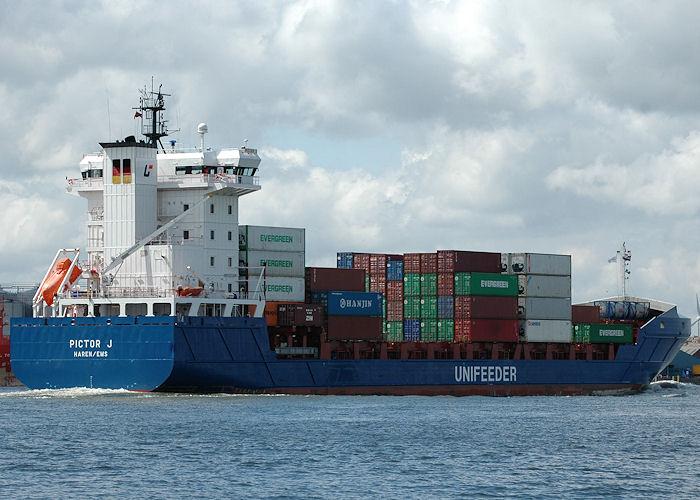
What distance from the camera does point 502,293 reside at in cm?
6725

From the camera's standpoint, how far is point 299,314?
59.6 metres

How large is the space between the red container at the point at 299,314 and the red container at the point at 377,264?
8.44 metres

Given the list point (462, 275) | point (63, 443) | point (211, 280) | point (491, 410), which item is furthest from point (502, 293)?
point (63, 443)

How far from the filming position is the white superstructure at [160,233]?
187ft

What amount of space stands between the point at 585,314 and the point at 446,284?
11455 millimetres

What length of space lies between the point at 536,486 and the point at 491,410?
2332 centimetres

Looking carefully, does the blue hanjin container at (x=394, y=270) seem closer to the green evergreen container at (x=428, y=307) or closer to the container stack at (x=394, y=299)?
the container stack at (x=394, y=299)

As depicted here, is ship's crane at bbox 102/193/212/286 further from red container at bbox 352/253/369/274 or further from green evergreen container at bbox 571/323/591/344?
green evergreen container at bbox 571/323/591/344

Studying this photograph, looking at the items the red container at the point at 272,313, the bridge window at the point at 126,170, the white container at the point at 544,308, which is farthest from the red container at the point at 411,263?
the bridge window at the point at 126,170

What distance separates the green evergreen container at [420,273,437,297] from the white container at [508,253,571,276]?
4702 millimetres

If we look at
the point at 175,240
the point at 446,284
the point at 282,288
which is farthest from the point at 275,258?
the point at 446,284

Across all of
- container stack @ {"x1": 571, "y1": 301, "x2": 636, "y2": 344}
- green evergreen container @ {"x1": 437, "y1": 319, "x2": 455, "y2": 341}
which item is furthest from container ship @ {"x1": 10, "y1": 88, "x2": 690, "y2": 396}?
container stack @ {"x1": 571, "y1": 301, "x2": 636, "y2": 344}

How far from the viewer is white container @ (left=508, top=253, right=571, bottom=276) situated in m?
69.0

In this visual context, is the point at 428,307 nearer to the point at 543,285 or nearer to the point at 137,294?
the point at 543,285
